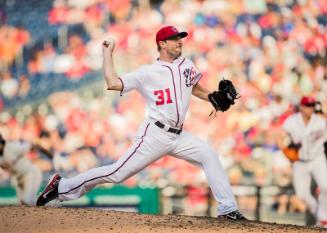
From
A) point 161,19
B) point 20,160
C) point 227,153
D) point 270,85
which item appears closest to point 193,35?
point 161,19

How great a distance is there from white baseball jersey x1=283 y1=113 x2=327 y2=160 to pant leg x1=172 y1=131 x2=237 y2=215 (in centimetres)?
324

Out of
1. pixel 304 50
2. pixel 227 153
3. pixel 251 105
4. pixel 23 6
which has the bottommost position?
pixel 227 153

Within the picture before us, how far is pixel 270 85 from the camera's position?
45.8ft

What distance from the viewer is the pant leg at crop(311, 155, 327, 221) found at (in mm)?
7797

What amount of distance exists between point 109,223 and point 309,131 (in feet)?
13.1

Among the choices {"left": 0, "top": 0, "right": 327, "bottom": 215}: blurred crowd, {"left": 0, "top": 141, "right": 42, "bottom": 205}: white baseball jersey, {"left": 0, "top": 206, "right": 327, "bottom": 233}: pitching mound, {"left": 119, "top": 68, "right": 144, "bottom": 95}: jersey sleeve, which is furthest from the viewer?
{"left": 0, "top": 0, "right": 327, "bottom": 215}: blurred crowd

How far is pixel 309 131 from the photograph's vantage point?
8.15 metres

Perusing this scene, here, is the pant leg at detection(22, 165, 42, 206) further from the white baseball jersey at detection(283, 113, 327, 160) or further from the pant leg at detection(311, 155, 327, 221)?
the pant leg at detection(311, 155, 327, 221)

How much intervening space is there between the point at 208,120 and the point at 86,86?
2.45 m

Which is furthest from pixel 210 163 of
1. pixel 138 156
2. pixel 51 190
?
pixel 51 190

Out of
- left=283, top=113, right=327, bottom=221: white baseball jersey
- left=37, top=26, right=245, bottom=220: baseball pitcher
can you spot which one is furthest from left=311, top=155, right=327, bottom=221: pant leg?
left=37, top=26, right=245, bottom=220: baseball pitcher

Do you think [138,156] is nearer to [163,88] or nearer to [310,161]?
[163,88]

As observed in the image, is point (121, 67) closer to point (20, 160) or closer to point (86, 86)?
point (86, 86)

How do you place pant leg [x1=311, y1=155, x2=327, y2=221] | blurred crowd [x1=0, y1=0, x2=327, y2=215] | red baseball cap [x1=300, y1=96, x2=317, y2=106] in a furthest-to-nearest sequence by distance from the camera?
blurred crowd [x1=0, y1=0, x2=327, y2=215] → red baseball cap [x1=300, y1=96, x2=317, y2=106] → pant leg [x1=311, y1=155, x2=327, y2=221]
